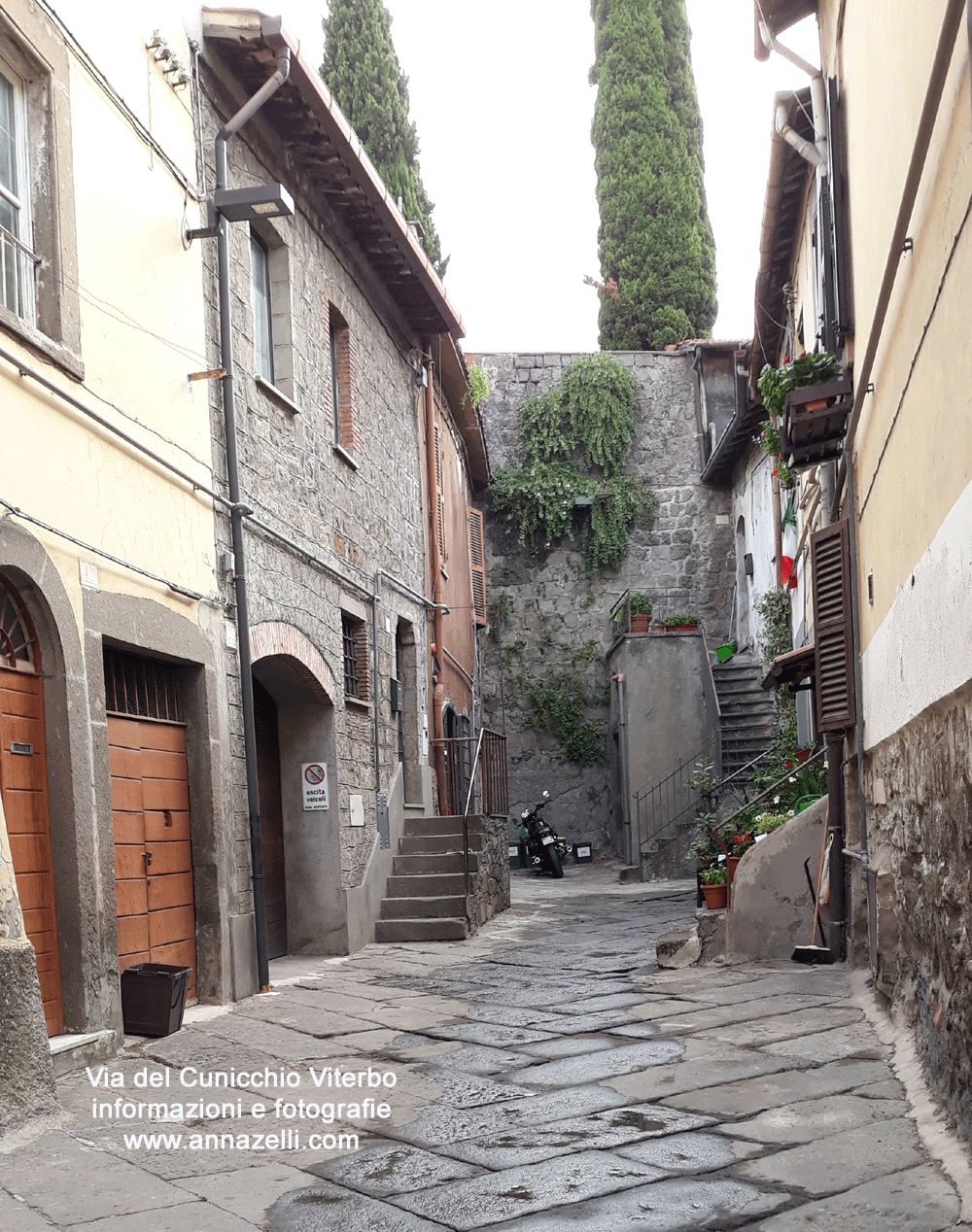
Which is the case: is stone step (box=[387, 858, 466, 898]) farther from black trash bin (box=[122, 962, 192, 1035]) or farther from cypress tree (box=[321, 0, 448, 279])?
cypress tree (box=[321, 0, 448, 279])

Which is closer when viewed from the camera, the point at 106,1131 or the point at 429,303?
the point at 106,1131

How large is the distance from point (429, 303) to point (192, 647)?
6526 mm

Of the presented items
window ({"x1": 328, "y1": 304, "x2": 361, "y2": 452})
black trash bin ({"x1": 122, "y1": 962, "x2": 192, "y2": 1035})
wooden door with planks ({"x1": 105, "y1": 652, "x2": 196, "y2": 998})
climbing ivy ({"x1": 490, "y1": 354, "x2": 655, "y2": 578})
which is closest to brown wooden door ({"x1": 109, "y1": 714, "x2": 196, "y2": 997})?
wooden door with planks ({"x1": 105, "y1": 652, "x2": 196, "y2": 998})

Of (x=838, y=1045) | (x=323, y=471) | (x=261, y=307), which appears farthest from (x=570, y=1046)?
(x=261, y=307)

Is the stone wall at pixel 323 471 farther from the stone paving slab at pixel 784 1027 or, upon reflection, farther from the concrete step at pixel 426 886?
the stone paving slab at pixel 784 1027

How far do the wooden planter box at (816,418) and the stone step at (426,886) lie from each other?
5157 mm

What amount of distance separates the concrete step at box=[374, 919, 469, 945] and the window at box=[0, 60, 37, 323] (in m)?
6.14

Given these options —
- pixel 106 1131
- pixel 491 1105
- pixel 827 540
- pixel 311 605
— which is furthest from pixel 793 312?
pixel 106 1131

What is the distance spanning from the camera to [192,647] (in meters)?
7.16

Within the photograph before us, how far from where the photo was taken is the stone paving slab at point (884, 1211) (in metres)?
3.15

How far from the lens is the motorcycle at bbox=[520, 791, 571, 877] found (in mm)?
17531

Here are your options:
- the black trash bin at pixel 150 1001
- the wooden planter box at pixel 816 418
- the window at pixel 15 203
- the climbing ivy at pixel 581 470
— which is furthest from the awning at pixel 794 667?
the climbing ivy at pixel 581 470

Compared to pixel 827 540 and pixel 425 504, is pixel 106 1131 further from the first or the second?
pixel 425 504

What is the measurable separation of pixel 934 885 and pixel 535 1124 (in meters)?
1.62
